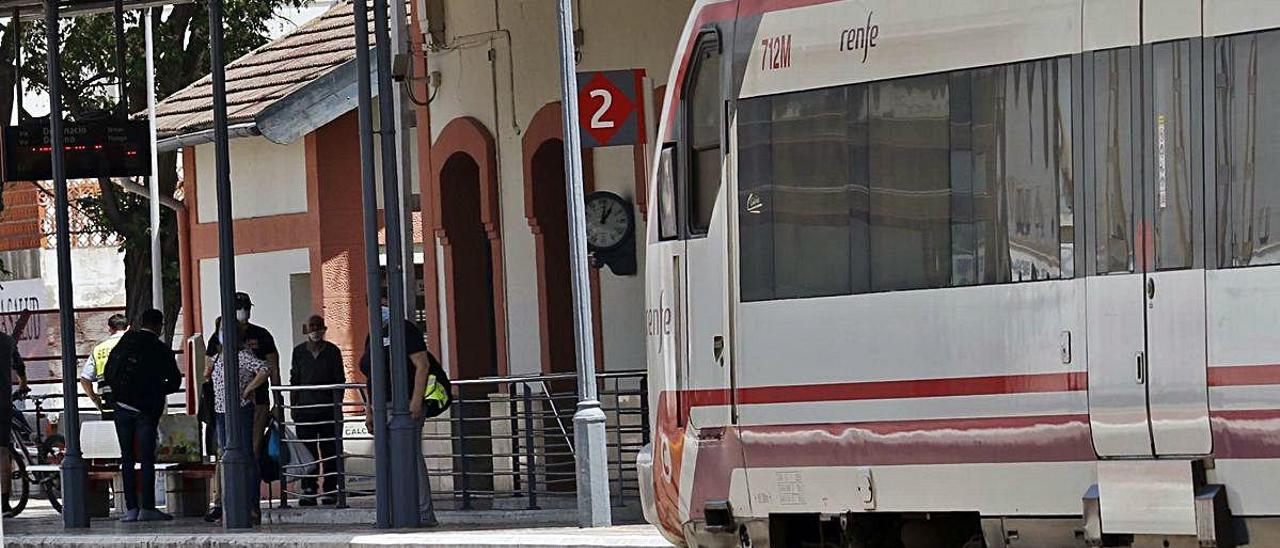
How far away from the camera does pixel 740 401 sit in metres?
11.4

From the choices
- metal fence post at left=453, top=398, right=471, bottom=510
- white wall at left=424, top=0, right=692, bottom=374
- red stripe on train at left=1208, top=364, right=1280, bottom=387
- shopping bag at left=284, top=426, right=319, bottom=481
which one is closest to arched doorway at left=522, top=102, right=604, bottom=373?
white wall at left=424, top=0, right=692, bottom=374

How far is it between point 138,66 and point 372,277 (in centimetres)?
2168

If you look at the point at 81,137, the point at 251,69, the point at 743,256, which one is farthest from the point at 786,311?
the point at 251,69

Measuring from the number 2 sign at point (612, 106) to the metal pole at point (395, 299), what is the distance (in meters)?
1.56

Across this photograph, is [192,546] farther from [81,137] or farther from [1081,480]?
[1081,480]

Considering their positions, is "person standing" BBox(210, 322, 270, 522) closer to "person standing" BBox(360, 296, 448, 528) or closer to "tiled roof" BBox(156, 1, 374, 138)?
"person standing" BBox(360, 296, 448, 528)

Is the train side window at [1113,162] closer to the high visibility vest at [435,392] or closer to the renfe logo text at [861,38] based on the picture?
the renfe logo text at [861,38]

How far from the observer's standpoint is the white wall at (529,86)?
21312 millimetres

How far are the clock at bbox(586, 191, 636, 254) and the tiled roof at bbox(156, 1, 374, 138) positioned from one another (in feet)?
25.9

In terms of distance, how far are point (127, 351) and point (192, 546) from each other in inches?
84.8

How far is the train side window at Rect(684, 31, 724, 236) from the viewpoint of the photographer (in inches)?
459

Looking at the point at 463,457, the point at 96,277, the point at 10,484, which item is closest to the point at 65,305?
the point at 10,484

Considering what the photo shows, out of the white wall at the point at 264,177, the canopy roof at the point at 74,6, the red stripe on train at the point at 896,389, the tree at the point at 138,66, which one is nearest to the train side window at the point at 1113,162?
the red stripe on train at the point at 896,389

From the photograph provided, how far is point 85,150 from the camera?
21.9m
